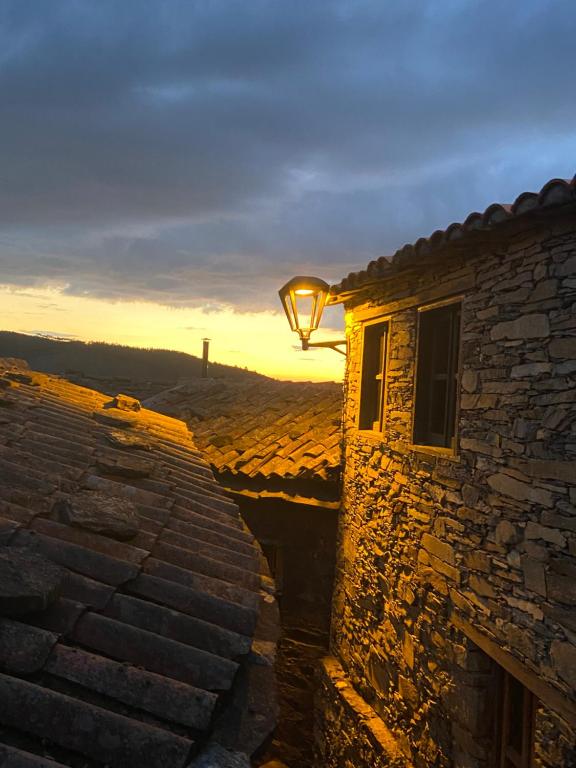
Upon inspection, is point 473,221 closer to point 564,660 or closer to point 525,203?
point 525,203

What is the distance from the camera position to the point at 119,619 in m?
2.21

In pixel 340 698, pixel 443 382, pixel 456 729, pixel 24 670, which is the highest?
pixel 443 382

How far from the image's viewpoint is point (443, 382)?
559 cm

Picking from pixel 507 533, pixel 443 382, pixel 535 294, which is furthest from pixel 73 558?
pixel 443 382

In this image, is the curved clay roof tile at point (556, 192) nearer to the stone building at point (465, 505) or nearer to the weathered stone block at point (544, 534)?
the stone building at point (465, 505)

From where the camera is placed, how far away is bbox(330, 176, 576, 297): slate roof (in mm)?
3436

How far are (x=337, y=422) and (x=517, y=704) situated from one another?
5160 millimetres

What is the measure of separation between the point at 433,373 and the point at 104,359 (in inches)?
1075

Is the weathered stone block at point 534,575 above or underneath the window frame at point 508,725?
above

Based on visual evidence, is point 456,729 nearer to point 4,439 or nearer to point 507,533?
point 507,533

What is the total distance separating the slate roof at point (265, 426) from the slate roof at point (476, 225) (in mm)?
2612

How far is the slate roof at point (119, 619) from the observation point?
173 centimetres

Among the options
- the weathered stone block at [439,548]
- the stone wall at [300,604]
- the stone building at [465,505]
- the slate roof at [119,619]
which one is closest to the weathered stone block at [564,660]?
the stone building at [465,505]

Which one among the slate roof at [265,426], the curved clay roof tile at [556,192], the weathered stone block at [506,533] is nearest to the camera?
the curved clay roof tile at [556,192]
